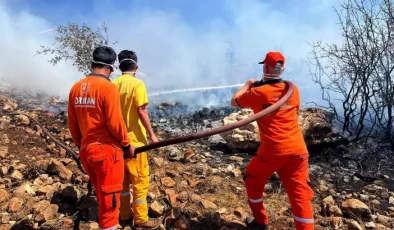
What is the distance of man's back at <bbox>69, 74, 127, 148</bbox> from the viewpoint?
2.76m

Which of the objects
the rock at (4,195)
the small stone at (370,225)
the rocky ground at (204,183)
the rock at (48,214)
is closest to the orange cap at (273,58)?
the rocky ground at (204,183)

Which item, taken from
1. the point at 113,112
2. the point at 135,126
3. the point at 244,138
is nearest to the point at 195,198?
the point at 135,126

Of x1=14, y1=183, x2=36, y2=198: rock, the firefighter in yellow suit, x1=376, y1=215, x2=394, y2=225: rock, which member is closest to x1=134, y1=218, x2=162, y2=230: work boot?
the firefighter in yellow suit

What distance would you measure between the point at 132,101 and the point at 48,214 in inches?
61.7

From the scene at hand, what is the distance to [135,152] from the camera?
3.13m

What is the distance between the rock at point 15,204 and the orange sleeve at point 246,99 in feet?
8.97

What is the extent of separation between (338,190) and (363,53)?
3.62 metres

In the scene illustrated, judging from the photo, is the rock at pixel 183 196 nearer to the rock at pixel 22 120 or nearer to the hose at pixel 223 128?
the hose at pixel 223 128

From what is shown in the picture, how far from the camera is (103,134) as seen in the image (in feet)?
9.38

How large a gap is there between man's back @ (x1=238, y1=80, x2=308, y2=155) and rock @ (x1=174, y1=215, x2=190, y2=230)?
114cm

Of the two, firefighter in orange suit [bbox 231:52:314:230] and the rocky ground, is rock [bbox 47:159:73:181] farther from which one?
firefighter in orange suit [bbox 231:52:314:230]

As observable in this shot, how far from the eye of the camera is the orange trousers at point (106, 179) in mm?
2801

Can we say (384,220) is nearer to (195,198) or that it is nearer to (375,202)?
(375,202)

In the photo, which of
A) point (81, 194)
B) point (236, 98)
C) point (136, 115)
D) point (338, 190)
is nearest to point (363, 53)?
point (338, 190)
